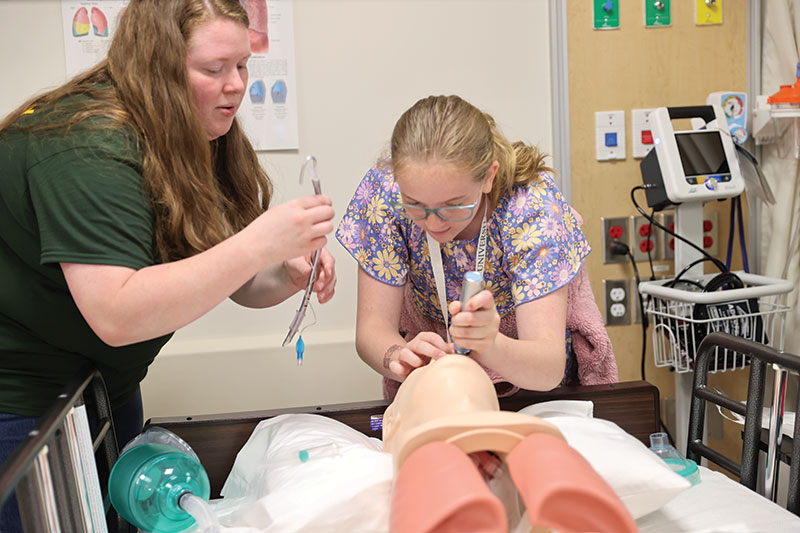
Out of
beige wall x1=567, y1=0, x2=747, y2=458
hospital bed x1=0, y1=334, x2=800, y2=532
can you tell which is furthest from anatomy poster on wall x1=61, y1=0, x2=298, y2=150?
hospital bed x1=0, y1=334, x2=800, y2=532

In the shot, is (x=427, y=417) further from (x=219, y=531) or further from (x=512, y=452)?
(x=219, y=531)

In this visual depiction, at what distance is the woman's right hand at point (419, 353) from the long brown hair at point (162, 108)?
0.42 metres

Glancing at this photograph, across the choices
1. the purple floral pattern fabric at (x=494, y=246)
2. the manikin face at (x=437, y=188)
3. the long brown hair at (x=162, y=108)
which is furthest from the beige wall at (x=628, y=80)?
the long brown hair at (x=162, y=108)

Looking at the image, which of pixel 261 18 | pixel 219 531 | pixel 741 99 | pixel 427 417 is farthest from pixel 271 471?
pixel 741 99

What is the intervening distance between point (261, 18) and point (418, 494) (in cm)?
205

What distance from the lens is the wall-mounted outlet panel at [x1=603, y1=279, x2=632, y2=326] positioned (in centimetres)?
276

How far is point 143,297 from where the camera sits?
3.40ft

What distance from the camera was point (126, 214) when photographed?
1087mm

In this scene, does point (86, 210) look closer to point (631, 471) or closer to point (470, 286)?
point (470, 286)

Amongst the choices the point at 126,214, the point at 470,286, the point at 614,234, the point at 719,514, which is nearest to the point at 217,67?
the point at 126,214

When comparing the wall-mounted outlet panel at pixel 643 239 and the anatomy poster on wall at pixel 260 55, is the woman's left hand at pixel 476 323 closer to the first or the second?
the anatomy poster on wall at pixel 260 55

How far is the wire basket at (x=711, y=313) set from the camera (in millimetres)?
2215

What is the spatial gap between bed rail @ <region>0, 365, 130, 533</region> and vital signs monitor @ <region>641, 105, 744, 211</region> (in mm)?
1845

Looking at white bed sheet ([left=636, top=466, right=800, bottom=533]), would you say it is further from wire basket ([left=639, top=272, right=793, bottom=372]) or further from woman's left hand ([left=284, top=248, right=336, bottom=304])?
wire basket ([left=639, top=272, right=793, bottom=372])
